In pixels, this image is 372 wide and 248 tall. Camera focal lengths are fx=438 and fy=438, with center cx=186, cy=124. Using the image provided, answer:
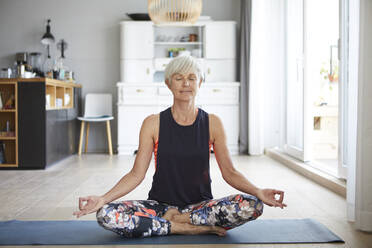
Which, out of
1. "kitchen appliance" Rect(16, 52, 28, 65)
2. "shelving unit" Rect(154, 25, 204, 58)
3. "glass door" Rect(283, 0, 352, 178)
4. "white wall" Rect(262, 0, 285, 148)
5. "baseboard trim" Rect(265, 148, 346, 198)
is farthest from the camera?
"shelving unit" Rect(154, 25, 204, 58)

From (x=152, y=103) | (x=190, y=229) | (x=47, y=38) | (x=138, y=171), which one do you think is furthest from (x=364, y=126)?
(x=47, y=38)

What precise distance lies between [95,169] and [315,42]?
272cm

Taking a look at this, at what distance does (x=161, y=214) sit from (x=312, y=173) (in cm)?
226

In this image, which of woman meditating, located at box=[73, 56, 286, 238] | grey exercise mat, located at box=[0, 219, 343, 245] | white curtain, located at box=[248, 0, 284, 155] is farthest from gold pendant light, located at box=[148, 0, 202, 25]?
grey exercise mat, located at box=[0, 219, 343, 245]

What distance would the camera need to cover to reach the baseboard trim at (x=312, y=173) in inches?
132

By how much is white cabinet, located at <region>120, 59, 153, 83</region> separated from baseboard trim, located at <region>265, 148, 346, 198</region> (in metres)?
2.13

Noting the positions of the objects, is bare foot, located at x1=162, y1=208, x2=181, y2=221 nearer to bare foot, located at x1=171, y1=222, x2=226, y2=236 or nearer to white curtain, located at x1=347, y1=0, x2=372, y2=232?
bare foot, located at x1=171, y1=222, x2=226, y2=236

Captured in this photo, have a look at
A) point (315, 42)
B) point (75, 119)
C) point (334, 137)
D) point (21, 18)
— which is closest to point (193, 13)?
point (315, 42)

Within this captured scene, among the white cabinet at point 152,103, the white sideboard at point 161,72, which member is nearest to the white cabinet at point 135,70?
the white sideboard at point 161,72

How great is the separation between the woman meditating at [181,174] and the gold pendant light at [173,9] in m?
2.20

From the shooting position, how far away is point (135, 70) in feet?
20.9

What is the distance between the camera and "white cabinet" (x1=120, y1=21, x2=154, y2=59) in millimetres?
6285

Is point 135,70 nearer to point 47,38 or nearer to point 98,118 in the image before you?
point 98,118

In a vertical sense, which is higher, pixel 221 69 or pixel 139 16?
pixel 139 16
